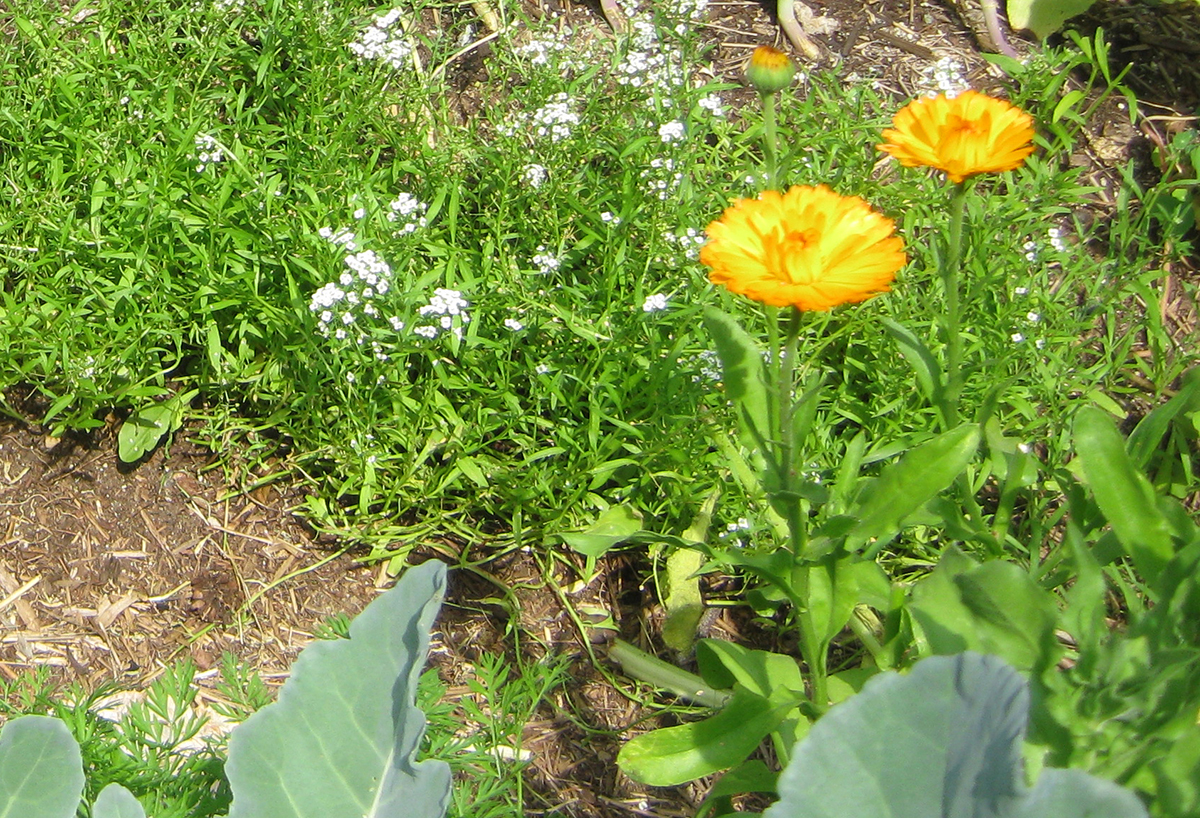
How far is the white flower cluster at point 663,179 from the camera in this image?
7.99 feet

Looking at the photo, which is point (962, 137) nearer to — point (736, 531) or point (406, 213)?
point (736, 531)

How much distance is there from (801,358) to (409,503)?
854mm

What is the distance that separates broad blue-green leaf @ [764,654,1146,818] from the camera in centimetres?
74

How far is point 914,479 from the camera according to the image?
5.30 ft

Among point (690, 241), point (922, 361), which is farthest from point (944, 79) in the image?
point (922, 361)

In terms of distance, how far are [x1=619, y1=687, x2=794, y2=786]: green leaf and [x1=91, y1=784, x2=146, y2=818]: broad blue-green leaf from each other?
0.92m

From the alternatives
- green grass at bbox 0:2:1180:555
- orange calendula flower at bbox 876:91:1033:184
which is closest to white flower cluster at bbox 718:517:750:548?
green grass at bbox 0:2:1180:555

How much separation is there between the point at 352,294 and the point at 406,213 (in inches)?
10.5

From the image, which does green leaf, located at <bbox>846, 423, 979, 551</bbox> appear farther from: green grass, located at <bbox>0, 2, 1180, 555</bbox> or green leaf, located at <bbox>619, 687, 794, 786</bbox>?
green grass, located at <bbox>0, 2, 1180, 555</bbox>

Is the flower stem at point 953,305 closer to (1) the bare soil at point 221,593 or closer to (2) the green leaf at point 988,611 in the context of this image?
(2) the green leaf at point 988,611

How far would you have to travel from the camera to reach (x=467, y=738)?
1.81m

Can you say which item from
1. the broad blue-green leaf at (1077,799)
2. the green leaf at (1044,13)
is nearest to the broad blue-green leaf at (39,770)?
the broad blue-green leaf at (1077,799)

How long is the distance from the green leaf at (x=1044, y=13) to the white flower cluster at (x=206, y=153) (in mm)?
2196

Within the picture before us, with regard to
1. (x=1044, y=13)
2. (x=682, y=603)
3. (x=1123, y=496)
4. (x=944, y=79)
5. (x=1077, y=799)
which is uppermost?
(x=1077, y=799)
